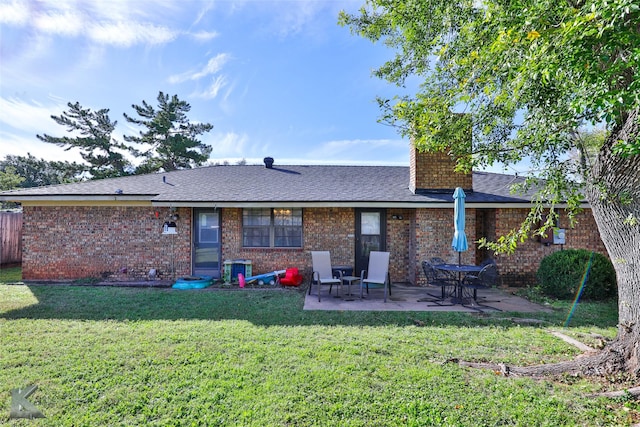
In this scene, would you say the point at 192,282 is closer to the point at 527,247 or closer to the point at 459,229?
the point at 459,229

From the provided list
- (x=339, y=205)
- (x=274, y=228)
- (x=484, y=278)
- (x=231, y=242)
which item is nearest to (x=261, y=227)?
(x=274, y=228)

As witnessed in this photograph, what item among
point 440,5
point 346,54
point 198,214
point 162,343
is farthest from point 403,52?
point 162,343

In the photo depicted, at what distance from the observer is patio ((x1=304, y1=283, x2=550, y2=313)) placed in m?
6.30

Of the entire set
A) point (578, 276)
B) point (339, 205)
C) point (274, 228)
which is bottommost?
point (578, 276)

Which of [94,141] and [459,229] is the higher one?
[94,141]

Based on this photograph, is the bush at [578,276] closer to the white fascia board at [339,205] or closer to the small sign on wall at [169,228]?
the white fascia board at [339,205]

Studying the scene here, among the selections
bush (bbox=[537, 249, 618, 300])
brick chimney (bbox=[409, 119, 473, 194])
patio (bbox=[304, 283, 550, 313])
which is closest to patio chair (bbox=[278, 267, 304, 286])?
patio (bbox=[304, 283, 550, 313])

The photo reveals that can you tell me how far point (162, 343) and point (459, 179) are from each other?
855cm

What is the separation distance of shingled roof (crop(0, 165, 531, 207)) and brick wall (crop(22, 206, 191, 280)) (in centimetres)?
54

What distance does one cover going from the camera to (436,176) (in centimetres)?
922

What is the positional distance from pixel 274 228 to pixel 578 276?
25.1 ft

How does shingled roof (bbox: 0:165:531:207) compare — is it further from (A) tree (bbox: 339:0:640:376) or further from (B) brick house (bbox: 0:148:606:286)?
(A) tree (bbox: 339:0:640:376)

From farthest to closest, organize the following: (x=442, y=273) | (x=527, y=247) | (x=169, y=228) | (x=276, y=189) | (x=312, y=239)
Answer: (x=276, y=189) → (x=312, y=239) → (x=527, y=247) → (x=169, y=228) → (x=442, y=273)

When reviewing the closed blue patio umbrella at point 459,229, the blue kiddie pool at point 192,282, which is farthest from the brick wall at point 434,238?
the blue kiddie pool at point 192,282
